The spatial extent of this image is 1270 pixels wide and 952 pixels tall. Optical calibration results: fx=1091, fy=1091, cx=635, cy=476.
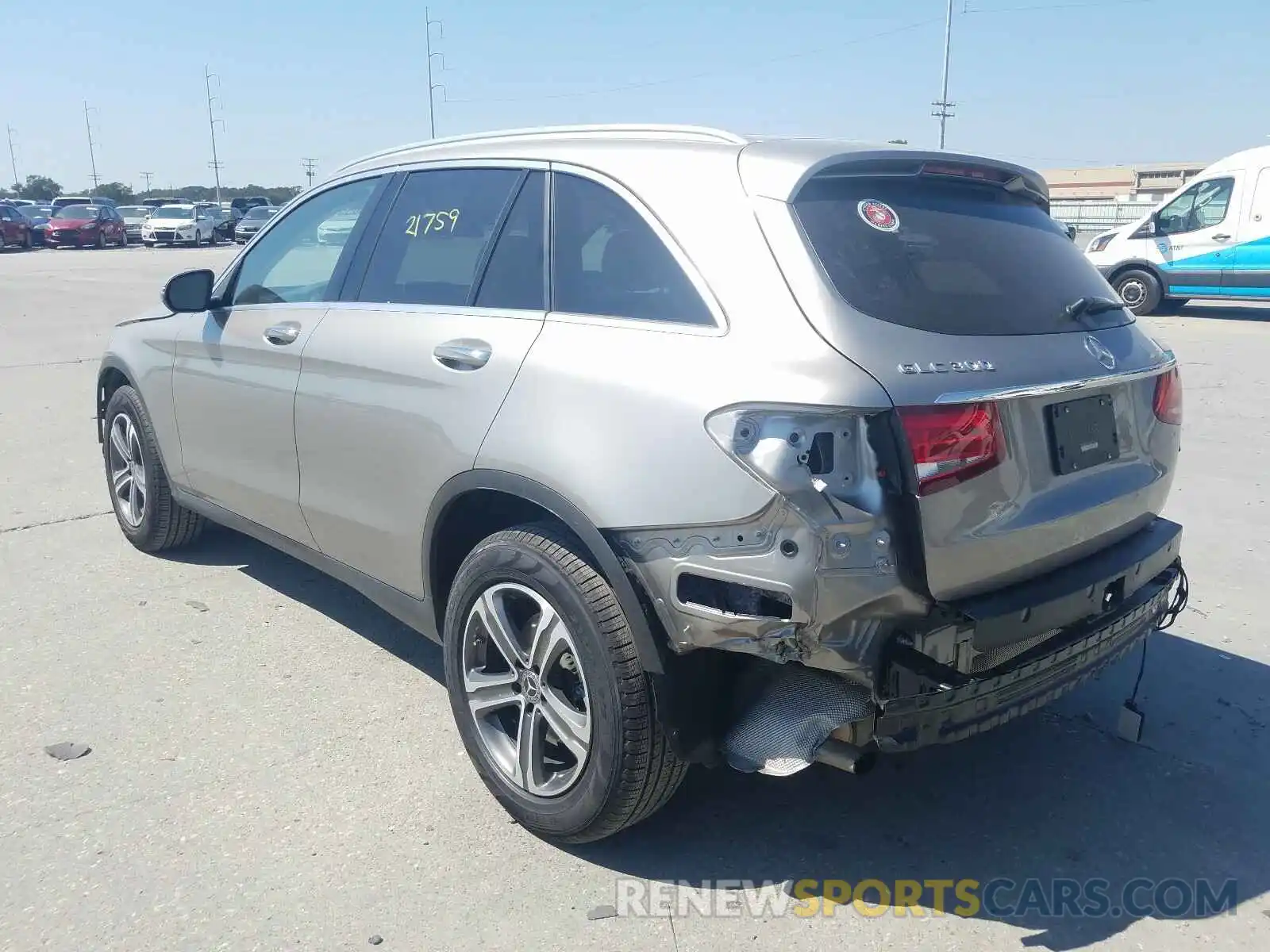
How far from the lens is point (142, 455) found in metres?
5.23

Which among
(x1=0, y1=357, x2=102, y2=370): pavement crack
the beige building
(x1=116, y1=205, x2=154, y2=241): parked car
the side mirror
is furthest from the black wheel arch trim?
the beige building

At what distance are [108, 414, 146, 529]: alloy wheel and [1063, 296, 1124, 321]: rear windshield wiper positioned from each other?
165 inches

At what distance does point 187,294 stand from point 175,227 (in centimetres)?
4081

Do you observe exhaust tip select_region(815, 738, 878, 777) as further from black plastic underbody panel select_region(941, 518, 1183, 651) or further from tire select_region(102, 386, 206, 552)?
tire select_region(102, 386, 206, 552)

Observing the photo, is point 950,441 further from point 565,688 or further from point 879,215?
point 565,688

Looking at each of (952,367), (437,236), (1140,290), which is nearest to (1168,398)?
(952,367)

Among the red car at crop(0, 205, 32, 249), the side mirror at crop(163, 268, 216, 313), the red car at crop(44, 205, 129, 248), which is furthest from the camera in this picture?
the red car at crop(44, 205, 129, 248)

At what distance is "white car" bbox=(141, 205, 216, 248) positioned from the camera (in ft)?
136

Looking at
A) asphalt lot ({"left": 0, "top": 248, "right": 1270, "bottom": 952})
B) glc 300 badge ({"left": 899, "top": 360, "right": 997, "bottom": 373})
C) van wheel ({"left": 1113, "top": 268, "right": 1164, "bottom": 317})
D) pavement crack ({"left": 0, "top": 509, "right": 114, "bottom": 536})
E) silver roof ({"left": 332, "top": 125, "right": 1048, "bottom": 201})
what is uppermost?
silver roof ({"left": 332, "top": 125, "right": 1048, "bottom": 201})

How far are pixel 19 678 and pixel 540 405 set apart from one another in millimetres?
2512

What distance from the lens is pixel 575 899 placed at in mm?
2824

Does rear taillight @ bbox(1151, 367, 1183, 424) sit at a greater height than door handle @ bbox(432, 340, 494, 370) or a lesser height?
lesser

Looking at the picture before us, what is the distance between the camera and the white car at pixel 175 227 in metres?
41.4

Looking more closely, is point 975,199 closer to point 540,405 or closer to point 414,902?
point 540,405
